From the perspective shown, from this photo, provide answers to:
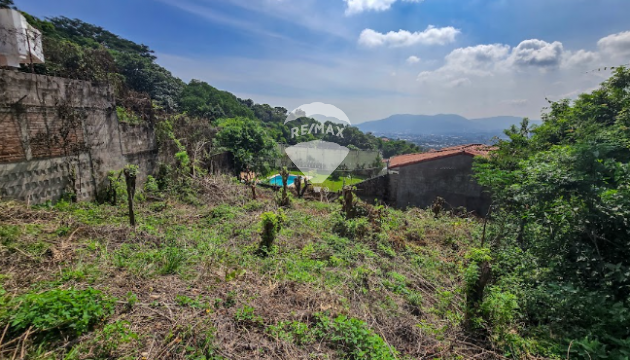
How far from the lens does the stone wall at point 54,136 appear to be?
5.17 meters

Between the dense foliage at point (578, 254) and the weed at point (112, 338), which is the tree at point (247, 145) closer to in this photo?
the weed at point (112, 338)

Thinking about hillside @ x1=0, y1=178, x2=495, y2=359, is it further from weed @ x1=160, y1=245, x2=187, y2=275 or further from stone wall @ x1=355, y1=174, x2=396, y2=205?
stone wall @ x1=355, y1=174, x2=396, y2=205

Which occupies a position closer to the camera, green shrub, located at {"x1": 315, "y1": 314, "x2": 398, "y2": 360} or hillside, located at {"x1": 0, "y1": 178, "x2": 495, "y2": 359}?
hillside, located at {"x1": 0, "y1": 178, "x2": 495, "y2": 359}

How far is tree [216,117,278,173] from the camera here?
46.8 feet

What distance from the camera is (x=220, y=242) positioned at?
16.5ft

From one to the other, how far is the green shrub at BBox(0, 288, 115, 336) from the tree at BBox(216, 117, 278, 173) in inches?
454

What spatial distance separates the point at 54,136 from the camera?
5.91 metres

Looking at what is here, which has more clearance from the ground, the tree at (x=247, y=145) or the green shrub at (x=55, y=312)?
the tree at (x=247, y=145)

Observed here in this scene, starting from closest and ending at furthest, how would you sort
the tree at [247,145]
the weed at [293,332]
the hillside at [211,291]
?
1. the hillside at [211,291]
2. the weed at [293,332]
3. the tree at [247,145]

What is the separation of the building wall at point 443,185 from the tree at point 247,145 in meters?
7.65

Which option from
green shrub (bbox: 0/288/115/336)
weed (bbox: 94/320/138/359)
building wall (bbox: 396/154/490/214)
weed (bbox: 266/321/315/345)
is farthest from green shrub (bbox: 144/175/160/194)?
building wall (bbox: 396/154/490/214)
